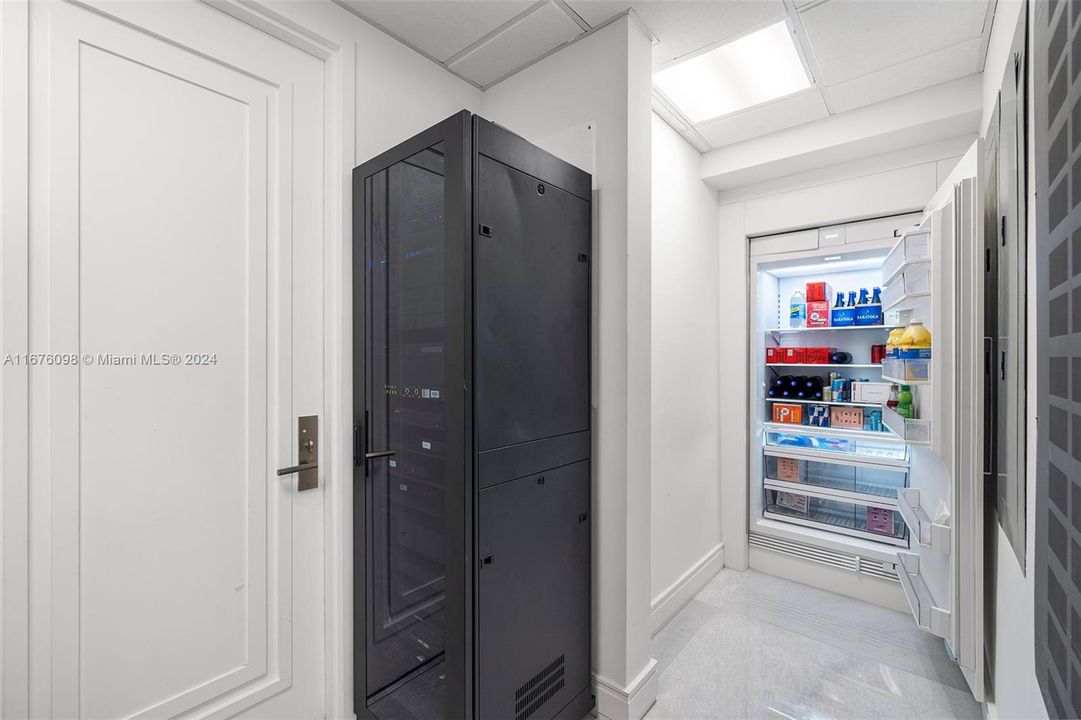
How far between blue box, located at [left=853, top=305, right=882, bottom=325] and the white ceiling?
1188mm

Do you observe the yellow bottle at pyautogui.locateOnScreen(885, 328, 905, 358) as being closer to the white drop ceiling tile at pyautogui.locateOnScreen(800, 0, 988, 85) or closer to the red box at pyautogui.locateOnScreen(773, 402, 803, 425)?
the red box at pyautogui.locateOnScreen(773, 402, 803, 425)

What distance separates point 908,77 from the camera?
7.32 feet

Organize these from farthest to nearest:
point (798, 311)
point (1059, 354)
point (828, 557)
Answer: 1. point (798, 311)
2. point (828, 557)
3. point (1059, 354)

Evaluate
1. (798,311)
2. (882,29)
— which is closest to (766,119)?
(882,29)

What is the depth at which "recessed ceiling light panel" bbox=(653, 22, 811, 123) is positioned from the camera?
6.70ft

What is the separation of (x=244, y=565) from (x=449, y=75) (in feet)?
7.05

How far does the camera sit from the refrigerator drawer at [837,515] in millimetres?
2838

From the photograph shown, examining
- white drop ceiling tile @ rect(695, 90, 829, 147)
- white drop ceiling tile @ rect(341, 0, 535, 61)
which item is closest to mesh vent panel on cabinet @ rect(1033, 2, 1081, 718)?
white drop ceiling tile @ rect(341, 0, 535, 61)

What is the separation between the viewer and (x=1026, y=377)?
103cm

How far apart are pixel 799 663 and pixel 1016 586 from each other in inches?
48.2

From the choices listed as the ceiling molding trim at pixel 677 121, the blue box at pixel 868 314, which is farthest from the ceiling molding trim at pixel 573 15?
the blue box at pixel 868 314

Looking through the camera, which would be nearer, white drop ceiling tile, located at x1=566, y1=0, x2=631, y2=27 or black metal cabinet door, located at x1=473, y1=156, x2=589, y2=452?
black metal cabinet door, located at x1=473, y1=156, x2=589, y2=452

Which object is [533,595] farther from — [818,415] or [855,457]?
[818,415]

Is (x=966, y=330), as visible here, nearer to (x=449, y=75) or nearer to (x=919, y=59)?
(x=919, y=59)
